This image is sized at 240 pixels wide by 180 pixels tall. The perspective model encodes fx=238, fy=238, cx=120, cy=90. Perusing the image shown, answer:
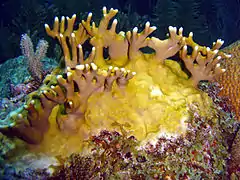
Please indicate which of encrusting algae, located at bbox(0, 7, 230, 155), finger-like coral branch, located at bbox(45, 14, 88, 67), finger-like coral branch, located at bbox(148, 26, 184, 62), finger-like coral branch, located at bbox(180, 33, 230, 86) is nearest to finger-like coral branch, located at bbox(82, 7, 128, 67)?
encrusting algae, located at bbox(0, 7, 230, 155)

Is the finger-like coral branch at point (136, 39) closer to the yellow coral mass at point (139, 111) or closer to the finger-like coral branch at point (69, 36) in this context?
the yellow coral mass at point (139, 111)

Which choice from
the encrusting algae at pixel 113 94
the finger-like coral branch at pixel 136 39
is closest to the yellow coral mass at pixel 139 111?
the encrusting algae at pixel 113 94

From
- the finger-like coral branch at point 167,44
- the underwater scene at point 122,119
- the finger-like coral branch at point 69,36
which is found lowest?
the underwater scene at point 122,119

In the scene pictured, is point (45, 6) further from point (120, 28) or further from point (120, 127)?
point (120, 127)

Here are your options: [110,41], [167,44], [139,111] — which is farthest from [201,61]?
[110,41]

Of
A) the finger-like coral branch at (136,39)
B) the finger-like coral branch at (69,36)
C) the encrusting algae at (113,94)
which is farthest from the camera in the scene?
the finger-like coral branch at (69,36)

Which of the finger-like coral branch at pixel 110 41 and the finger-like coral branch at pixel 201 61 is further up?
the finger-like coral branch at pixel 110 41

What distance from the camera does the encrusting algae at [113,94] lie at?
6.60 feet

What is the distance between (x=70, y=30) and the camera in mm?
2521

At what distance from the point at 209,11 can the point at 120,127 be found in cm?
916

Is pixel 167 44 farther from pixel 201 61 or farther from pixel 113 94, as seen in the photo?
pixel 113 94

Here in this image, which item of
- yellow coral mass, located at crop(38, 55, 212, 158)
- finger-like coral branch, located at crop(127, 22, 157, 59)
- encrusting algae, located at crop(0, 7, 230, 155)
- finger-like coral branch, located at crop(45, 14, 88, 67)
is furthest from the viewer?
finger-like coral branch, located at crop(45, 14, 88, 67)

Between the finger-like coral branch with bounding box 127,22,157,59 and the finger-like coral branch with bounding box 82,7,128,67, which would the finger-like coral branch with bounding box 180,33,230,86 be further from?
the finger-like coral branch with bounding box 82,7,128,67

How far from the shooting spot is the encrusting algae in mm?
2011
